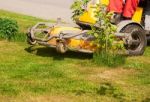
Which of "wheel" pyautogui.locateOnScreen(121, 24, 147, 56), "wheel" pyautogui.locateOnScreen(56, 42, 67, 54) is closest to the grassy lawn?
"wheel" pyautogui.locateOnScreen(121, 24, 147, 56)

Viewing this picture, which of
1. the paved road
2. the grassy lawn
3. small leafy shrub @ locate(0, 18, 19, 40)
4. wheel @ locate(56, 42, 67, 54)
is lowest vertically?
the grassy lawn

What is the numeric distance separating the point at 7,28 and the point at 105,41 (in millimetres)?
3151

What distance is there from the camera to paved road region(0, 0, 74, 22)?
16.7m

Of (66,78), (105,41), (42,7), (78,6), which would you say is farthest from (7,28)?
(42,7)

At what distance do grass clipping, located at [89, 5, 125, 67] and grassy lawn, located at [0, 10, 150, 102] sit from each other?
184 millimetres

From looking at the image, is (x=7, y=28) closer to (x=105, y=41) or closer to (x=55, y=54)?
(x=55, y=54)

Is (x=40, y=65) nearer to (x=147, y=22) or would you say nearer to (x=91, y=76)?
(x=91, y=76)

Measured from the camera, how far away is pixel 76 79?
8.88 metres

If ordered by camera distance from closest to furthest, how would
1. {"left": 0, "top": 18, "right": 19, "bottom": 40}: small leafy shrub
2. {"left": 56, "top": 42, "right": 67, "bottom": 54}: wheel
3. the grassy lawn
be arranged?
the grassy lawn → {"left": 56, "top": 42, "right": 67, "bottom": 54}: wheel → {"left": 0, "top": 18, "right": 19, "bottom": 40}: small leafy shrub

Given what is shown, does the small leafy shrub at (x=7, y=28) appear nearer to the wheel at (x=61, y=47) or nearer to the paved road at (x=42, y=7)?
the wheel at (x=61, y=47)

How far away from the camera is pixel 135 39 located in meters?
11.1

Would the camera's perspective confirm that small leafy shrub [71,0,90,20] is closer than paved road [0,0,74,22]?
Yes

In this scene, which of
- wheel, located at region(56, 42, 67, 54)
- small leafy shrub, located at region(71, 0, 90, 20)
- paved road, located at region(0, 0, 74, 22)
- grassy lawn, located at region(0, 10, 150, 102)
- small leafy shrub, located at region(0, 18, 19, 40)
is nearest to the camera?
grassy lawn, located at region(0, 10, 150, 102)

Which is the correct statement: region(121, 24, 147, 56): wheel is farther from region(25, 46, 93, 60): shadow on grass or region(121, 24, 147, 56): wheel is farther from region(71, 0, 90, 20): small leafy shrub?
region(71, 0, 90, 20): small leafy shrub
